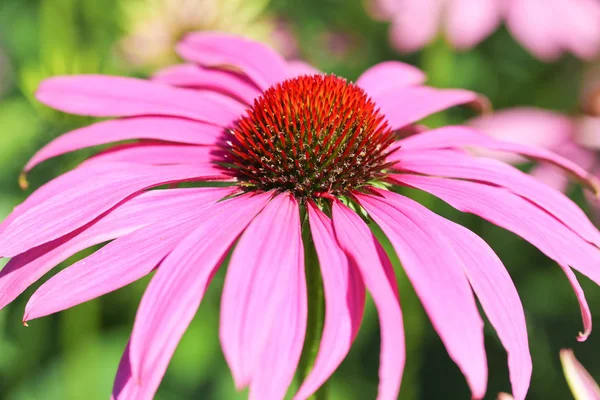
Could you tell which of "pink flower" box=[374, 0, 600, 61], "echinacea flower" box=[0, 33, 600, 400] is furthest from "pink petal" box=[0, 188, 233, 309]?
"pink flower" box=[374, 0, 600, 61]

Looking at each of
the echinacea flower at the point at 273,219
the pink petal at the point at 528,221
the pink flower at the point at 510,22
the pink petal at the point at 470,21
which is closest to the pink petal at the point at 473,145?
the echinacea flower at the point at 273,219

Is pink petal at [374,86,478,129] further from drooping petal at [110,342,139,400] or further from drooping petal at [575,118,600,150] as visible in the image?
drooping petal at [575,118,600,150]

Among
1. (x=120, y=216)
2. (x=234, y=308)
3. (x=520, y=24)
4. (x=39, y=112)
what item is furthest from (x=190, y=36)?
(x=520, y=24)

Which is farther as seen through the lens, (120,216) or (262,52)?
(262,52)

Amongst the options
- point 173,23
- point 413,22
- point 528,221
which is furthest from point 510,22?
point 528,221

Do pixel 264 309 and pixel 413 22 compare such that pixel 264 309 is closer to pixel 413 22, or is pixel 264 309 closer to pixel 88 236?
pixel 88 236

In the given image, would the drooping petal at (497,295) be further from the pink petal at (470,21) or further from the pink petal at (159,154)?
the pink petal at (470,21)

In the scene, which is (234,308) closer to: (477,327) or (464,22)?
(477,327)
